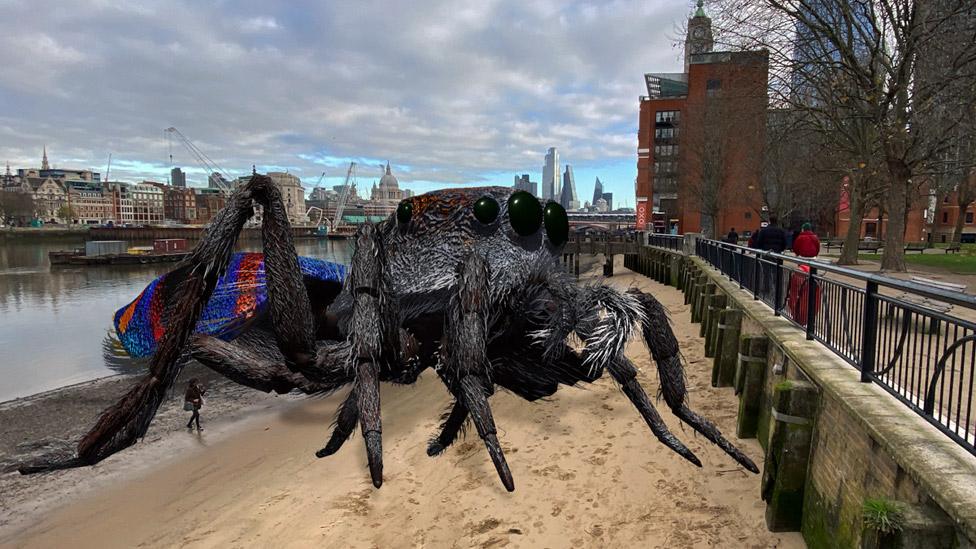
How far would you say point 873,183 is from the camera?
25.2 metres

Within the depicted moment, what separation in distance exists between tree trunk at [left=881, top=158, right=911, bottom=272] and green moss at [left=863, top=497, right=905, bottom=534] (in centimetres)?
1646

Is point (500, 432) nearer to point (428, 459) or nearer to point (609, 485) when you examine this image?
point (428, 459)

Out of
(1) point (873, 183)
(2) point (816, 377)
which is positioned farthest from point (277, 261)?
(1) point (873, 183)

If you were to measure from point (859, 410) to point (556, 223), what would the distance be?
107 inches

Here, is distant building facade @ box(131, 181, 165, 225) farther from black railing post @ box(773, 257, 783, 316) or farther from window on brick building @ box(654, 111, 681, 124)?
black railing post @ box(773, 257, 783, 316)

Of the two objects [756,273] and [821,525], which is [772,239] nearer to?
[756,273]

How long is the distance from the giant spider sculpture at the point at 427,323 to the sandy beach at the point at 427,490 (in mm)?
1058

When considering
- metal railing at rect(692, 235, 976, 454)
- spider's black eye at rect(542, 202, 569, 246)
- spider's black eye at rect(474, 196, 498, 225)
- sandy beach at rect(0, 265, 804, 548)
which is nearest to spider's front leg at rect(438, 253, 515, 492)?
spider's black eye at rect(474, 196, 498, 225)

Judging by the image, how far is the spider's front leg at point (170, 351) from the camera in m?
2.92

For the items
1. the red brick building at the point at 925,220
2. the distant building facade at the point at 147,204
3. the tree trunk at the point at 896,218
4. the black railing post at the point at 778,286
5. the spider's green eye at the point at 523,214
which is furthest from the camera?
the distant building facade at the point at 147,204

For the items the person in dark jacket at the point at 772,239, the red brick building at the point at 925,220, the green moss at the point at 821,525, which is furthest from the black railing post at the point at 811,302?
the red brick building at the point at 925,220

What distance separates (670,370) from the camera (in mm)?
3389

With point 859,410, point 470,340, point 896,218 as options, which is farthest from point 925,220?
point 470,340

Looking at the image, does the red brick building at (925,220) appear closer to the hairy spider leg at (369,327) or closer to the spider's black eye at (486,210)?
the spider's black eye at (486,210)
